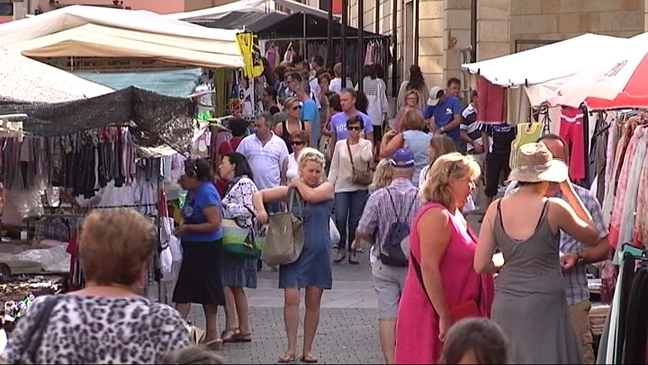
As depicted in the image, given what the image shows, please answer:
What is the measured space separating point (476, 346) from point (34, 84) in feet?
19.0

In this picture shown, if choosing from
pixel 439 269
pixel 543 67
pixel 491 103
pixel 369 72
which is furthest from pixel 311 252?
pixel 369 72

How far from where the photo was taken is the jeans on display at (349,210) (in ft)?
50.1

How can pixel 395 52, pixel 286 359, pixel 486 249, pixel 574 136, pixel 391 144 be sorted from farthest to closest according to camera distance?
pixel 395 52 < pixel 391 144 < pixel 574 136 < pixel 286 359 < pixel 486 249

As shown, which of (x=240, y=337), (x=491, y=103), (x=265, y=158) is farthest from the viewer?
(x=491, y=103)

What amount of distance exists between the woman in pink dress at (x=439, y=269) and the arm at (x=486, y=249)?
17cm

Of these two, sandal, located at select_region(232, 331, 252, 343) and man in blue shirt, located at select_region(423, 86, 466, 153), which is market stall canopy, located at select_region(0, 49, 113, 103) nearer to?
sandal, located at select_region(232, 331, 252, 343)

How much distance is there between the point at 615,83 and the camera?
344 inches

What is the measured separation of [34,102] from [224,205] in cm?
231

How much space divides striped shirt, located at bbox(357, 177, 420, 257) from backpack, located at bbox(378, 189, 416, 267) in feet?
0.07

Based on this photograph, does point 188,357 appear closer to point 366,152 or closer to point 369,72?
point 366,152

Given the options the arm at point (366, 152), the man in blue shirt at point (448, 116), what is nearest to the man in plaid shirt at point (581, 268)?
the arm at point (366, 152)

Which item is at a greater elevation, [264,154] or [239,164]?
[239,164]

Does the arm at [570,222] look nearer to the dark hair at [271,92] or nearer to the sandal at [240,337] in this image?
the sandal at [240,337]

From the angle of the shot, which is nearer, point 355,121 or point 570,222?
point 570,222
